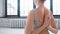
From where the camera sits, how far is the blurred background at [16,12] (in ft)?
12.2

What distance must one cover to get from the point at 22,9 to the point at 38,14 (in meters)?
3.01

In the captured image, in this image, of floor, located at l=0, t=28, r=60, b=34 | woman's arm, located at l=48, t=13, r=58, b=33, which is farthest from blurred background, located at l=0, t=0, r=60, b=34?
woman's arm, located at l=48, t=13, r=58, b=33

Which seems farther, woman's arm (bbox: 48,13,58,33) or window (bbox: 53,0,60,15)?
window (bbox: 53,0,60,15)

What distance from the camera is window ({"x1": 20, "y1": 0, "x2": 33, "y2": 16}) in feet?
12.5

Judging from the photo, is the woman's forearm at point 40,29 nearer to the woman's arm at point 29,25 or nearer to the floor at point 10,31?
the woman's arm at point 29,25

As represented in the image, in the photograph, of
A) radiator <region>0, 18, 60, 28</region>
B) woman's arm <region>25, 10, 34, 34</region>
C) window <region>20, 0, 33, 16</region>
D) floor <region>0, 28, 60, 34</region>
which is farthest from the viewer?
window <region>20, 0, 33, 16</region>

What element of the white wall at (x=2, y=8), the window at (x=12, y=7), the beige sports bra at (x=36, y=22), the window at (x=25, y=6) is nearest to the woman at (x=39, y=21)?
the beige sports bra at (x=36, y=22)

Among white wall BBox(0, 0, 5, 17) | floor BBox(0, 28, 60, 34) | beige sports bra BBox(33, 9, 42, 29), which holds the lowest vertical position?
floor BBox(0, 28, 60, 34)

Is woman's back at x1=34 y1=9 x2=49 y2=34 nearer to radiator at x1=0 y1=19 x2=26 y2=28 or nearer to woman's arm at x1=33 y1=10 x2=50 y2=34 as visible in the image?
woman's arm at x1=33 y1=10 x2=50 y2=34

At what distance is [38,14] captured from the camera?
88 centimetres

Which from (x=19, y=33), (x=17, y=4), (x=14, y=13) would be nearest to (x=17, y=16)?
(x=14, y=13)

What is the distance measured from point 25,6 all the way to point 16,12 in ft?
1.18

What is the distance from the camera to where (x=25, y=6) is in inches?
151

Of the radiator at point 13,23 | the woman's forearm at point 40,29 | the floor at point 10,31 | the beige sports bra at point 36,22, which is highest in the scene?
the beige sports bra at point 36,22
